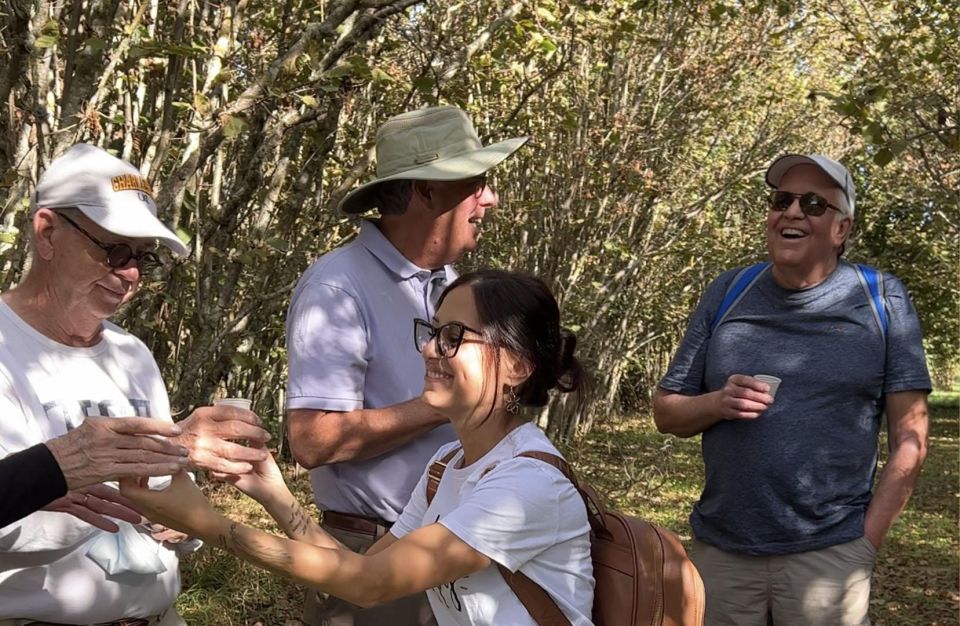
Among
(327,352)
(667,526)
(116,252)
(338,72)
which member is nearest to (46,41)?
(338,72)

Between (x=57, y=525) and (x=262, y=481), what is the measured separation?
0.45 meters

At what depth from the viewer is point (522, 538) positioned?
2092 mm

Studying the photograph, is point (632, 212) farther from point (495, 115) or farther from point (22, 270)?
point (22, 270)

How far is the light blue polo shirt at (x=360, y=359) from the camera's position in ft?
9.55

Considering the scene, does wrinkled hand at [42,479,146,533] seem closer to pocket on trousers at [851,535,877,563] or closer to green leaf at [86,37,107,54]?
green leaf at [86,37,107,54]

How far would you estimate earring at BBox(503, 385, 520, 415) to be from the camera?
2359mm

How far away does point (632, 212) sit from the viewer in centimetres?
1149

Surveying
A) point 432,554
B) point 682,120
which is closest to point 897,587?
point 682,120

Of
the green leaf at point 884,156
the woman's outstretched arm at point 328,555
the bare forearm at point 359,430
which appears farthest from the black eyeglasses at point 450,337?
the green leaf at point 884,156

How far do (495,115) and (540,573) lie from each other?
784 cm

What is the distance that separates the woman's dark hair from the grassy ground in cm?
434

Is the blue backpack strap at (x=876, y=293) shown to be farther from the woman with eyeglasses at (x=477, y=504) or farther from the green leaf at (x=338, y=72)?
the green leaf at (x=338, y=72)

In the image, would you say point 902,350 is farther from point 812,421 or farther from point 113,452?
point 113,452

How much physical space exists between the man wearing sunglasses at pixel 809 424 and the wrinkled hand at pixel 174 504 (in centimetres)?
181
